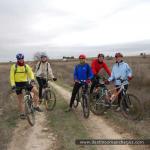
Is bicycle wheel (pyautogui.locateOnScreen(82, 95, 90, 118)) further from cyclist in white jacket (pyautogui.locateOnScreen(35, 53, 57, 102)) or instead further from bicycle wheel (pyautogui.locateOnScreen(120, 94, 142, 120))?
cyclist in white jacket (pyautogui.locateOnScreen(35, 53, 57, 102))

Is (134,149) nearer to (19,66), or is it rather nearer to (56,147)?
(56,147)

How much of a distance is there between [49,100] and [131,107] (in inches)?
141

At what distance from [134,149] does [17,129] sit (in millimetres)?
4011

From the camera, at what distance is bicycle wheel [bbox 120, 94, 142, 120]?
39.5ft

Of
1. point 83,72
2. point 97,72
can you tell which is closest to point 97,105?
point 83,72

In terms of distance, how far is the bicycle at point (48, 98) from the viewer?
14.2 meters

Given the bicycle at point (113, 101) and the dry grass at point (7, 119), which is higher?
the bicycle at point (113, 101)

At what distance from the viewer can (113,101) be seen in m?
13.1

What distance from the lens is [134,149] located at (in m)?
9.06

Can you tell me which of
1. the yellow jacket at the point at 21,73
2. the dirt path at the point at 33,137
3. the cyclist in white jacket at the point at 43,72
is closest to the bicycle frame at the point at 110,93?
the cyclist in white jacket at the point at 43,72

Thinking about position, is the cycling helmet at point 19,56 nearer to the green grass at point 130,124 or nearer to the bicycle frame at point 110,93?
the bicycle frame at point 110,93

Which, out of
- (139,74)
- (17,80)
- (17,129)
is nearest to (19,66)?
(17,80)

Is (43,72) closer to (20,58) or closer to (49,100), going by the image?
(49,100)

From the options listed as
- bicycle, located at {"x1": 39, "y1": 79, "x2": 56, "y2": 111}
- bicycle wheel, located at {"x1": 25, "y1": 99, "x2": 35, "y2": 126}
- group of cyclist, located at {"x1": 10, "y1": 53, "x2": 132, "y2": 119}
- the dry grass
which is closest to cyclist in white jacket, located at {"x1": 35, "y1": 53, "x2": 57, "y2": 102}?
group of cyclist, located at {"x1": 10, "y1": 53, "x2": 132, "y2": 119}
